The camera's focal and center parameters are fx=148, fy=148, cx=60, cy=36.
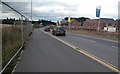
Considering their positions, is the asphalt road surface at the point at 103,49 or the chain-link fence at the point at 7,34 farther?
the asphalt road surface at the point at 103,49

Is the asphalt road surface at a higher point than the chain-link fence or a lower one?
lower

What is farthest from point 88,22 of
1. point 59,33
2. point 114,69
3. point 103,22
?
point 114,69

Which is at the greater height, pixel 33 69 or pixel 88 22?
pixel 88 22

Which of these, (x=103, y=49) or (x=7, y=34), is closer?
(x=7, y=34)

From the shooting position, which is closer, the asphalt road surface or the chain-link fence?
the chain-link fence

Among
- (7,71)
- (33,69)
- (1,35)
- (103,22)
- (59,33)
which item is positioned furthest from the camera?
(103,22)

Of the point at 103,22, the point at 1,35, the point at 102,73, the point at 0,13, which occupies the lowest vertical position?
the point at 102,73

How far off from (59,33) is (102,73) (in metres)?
21.5

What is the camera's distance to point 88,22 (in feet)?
334

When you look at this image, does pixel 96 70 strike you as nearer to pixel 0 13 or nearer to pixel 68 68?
pixel 68 68

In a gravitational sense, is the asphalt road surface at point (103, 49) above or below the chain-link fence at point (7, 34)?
below

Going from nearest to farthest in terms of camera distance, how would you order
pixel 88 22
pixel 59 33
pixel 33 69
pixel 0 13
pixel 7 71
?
pixel 0 13, pixel 7 71, pixel 33 69, pixel 59 33, pixel 88 22

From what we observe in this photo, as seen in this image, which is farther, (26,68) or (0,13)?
(26,68)

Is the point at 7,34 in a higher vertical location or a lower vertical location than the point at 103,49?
higher
